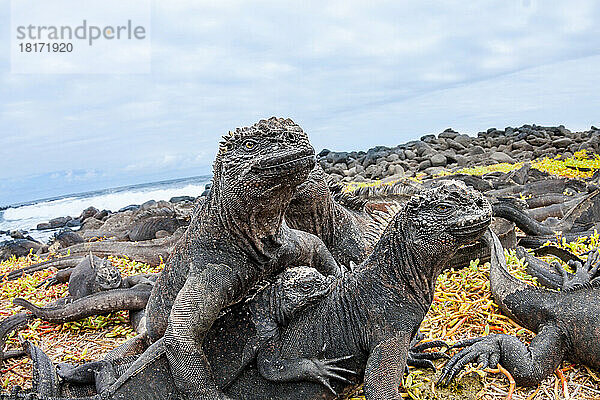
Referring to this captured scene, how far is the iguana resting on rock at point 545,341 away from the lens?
11.7ft

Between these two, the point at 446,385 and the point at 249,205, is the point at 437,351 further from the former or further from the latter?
the point at 249,205

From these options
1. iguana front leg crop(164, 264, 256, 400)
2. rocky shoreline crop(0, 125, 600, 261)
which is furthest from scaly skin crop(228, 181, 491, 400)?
rocky shoreline crop(0, 125, 600, 261)

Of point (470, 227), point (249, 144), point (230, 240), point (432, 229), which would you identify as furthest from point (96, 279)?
point (470, 227)

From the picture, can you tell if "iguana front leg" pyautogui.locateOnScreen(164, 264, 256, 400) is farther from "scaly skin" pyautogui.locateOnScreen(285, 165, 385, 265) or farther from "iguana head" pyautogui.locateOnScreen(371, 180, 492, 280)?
"scaly skin" pyautogui.locateOnScreen(285, 165, 385, 265)

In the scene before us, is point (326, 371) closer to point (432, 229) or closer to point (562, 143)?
point (432, 229)

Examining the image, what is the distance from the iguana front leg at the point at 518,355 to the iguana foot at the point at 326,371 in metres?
0.90

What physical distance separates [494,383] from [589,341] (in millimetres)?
756

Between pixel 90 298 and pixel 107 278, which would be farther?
pixel 107 278

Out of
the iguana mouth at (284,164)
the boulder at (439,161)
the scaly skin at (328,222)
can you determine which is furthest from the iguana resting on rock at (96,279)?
the boulder at (439,161)

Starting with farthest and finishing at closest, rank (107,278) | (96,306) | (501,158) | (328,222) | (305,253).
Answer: (501,158) < (107,278) < (96,306) < (328,222) < (305,253)

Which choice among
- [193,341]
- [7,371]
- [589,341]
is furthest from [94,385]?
[589,341]

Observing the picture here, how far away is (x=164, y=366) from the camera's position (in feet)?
9.63

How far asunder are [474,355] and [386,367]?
3.73ft

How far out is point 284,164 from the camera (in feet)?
8.72
